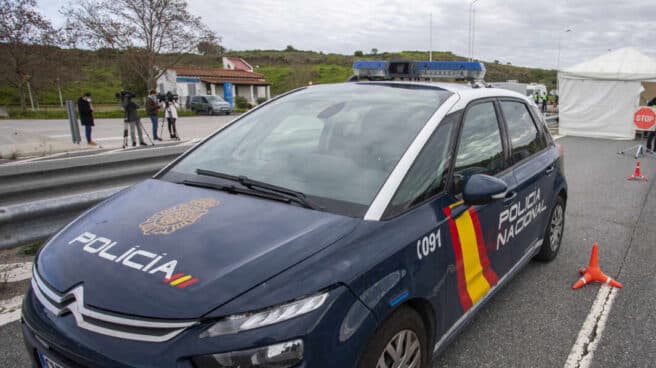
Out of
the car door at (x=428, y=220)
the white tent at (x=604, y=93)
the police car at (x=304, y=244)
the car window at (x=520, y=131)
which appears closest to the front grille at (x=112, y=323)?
the police car at (x=304, y=244)

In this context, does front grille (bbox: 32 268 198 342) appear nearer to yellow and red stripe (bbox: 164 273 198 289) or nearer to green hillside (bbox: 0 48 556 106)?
yellow and red stripe (bbox: 164 273 198 289)

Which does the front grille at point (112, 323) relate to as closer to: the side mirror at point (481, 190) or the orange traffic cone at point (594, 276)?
the side mirror at point (481, 190)

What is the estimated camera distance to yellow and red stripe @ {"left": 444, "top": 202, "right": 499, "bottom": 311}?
245 centimetres

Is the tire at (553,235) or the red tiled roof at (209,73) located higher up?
the red tiled roof at (209,73)

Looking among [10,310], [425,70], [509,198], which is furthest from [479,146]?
[10,310]

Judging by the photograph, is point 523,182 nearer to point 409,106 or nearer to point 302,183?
point 409,106

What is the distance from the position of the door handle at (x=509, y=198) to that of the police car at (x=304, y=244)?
2 centimetres

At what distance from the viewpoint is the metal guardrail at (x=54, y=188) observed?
362 centimetres

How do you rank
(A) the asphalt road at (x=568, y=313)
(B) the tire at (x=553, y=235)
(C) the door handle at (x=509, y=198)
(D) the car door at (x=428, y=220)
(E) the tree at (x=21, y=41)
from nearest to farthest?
(D) the car door at (x=428, y=220)
(A) the asphalt road at (x=568, y=313)
(C) the door handle at (x=509, y=198)
(B) the tire at (x=553, y=235)
(E) the tree at (x=21, y=41)

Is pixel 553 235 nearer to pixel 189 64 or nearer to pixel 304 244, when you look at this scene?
pixel 304 244

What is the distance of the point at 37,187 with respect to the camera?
4246 mm

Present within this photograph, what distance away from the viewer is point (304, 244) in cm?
183

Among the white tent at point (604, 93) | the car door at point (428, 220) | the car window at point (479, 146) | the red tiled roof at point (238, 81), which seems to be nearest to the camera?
the car door at point (428, 220)

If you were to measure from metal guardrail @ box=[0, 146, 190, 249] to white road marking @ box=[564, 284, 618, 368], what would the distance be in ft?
13.0
